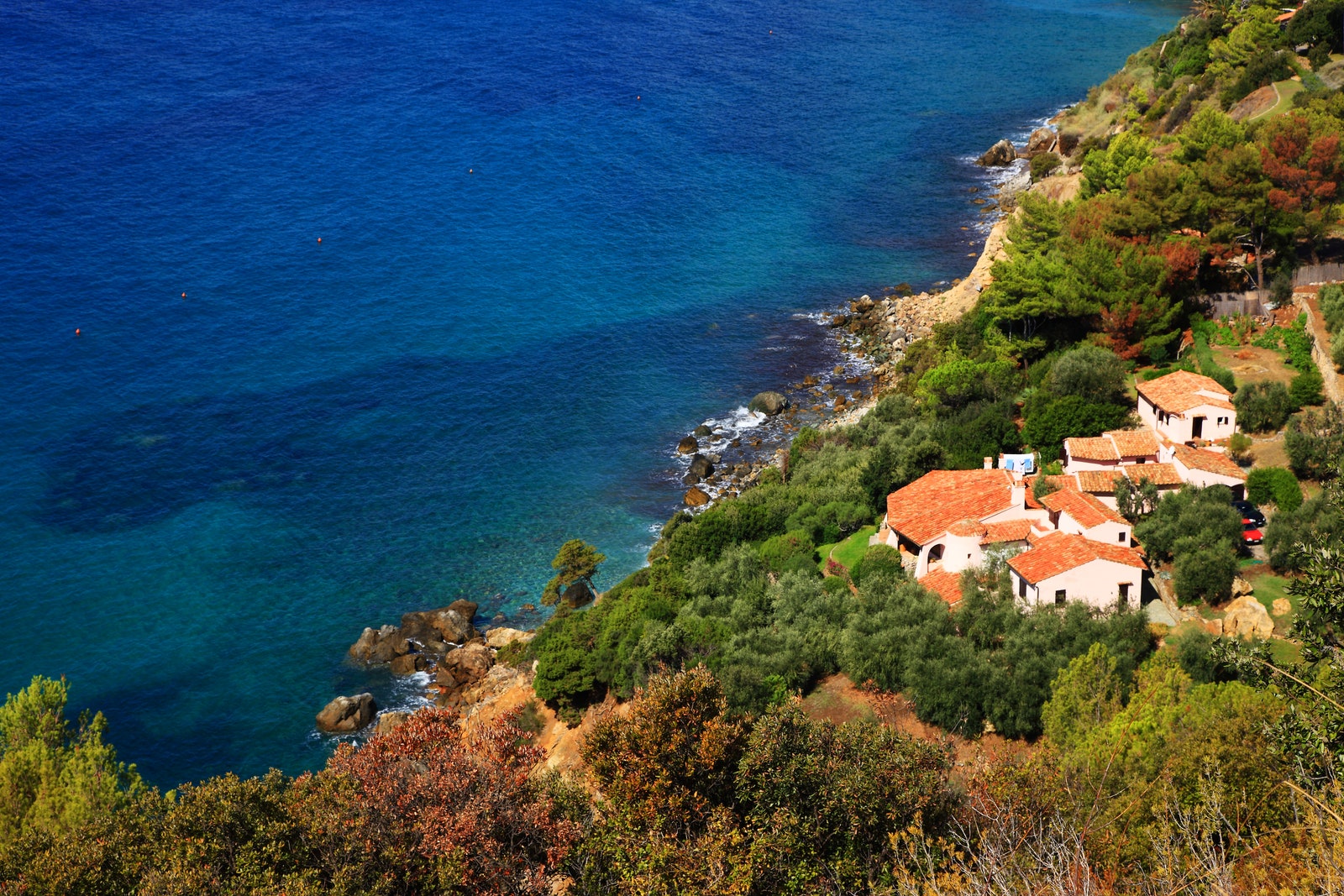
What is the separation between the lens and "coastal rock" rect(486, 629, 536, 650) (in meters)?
50.0

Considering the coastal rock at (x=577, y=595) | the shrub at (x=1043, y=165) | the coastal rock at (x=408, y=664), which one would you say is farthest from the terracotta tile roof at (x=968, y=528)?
the shrub at (x=1043, y=165)

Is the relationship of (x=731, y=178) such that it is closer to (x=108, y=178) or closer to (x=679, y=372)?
(x=679, y=372)

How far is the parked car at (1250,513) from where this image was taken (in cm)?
3925

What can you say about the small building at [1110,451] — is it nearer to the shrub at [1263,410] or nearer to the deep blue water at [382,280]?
the shrub at [1263,410]

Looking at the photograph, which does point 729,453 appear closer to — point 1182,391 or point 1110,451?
point 1110,451

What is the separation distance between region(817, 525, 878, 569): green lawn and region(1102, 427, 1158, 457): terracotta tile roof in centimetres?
1026

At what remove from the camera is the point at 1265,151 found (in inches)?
2042

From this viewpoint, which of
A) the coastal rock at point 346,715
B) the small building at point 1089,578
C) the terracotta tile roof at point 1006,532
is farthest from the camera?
the coastal rock at point 346,715

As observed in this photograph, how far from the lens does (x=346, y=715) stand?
1813 inches

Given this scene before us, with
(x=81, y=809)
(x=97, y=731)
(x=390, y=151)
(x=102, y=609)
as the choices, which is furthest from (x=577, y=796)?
(x=390, y=151)

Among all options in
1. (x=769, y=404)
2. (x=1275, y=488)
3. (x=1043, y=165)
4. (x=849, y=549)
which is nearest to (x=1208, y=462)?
(x=1275, y=488)

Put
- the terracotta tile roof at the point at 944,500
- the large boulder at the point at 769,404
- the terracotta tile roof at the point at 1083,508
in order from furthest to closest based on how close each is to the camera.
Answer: the large boulder at the point at 769,404 < the terracotta tile roof at the point at 944,500 < the terracotta tile roof at the point at 1083,508

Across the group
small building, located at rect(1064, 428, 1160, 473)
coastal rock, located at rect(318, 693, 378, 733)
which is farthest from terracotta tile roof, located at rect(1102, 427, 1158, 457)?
coastal rock, located at rect(318, 693, 378, 733)

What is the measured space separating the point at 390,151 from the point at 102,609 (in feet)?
204
